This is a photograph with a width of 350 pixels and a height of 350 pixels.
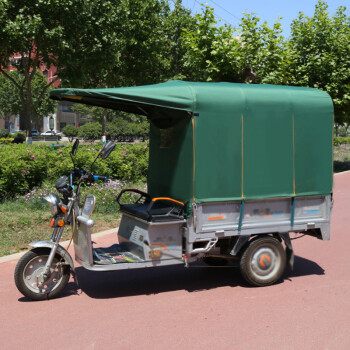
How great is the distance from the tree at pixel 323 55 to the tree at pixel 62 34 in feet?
26.2

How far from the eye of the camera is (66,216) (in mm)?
5176

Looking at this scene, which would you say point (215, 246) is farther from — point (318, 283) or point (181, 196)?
point (318, 283)

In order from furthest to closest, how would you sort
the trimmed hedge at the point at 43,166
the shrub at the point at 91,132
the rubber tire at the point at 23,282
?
the shrub at the point at 91,132
the trimmed hedge at the point at 43,166
the rubber tire at the point at 23,282

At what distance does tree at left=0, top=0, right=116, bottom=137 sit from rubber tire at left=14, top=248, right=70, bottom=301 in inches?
488

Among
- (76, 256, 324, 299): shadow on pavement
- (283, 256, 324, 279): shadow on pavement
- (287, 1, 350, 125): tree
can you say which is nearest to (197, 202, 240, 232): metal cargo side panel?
(76, 256, 324, 299): shadow on pavement

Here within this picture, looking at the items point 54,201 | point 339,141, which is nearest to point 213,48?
point 54,201

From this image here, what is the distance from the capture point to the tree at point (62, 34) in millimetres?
15859

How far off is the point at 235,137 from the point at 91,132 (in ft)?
163

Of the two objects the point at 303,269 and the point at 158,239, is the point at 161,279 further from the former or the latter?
the point at 303,269

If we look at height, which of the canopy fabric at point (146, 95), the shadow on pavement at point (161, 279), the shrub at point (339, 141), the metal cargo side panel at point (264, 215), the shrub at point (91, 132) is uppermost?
the shrub at point (91, 132)

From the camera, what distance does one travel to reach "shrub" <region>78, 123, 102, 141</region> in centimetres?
5353

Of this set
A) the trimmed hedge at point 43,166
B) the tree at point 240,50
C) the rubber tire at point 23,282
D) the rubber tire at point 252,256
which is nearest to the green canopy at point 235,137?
the rubber tire at point 252,256

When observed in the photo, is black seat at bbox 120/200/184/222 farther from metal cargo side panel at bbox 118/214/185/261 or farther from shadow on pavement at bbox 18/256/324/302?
shadow on pavement at bbox 18/256/324/302

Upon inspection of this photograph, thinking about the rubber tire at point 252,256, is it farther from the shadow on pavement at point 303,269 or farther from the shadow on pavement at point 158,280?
the shadow on pavement at point 303,269
